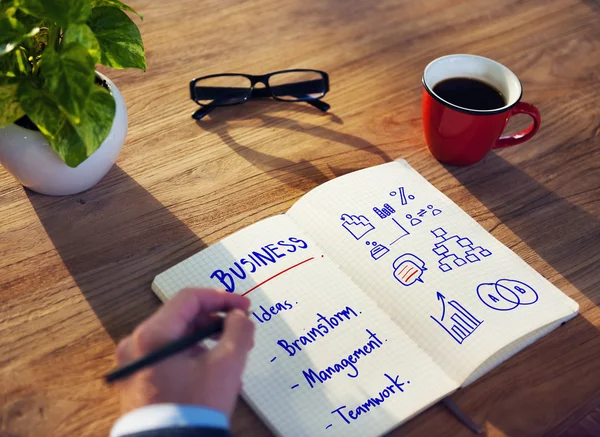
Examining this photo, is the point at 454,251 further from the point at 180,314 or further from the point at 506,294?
the point at 180,314

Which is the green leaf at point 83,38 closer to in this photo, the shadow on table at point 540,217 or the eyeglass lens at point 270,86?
the eyeglass lens at point 270,86

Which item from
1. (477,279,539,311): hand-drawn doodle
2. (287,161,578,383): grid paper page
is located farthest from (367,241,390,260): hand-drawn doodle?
(477,279,539,311): hand-drawn doodle

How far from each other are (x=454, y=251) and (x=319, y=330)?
0.63 feet

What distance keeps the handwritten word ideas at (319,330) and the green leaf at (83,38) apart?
0.34 metres

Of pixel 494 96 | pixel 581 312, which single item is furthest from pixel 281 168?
pixel 581 312

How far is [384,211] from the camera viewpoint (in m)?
0.80

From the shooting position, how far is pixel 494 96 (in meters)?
0.86

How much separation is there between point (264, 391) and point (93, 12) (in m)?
0.44

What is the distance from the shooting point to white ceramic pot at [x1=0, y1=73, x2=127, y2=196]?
707 mm

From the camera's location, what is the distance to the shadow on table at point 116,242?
0.71m

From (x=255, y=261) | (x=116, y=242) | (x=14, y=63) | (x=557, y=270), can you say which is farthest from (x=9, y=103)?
(x=557, y=270)

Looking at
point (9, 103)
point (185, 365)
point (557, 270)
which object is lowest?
point (557, 270)

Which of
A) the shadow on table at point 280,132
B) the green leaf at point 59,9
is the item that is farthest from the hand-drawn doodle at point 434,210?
the green leaf at point 59,9

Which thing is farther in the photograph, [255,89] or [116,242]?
[255,89]
